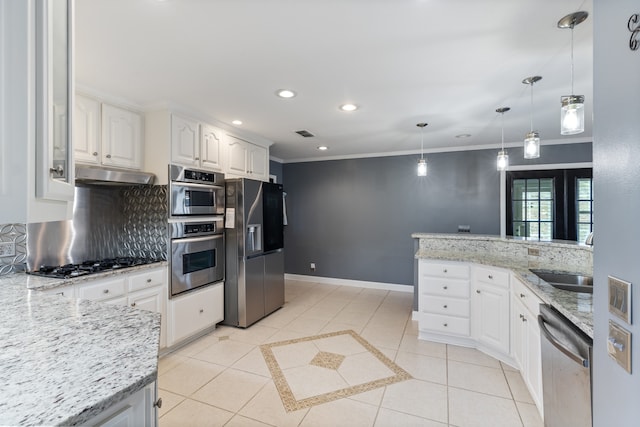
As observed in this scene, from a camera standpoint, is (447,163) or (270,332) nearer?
(270,332)

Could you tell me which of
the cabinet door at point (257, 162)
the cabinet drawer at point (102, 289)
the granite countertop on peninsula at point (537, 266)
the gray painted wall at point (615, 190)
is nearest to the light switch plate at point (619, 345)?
the gray painted wall at point (615, 190)

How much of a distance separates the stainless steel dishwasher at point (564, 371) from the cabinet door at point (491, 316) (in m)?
0.95

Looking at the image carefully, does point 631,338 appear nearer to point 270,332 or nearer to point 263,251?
point 270,332

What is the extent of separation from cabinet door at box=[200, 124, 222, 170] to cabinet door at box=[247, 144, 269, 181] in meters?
0.57

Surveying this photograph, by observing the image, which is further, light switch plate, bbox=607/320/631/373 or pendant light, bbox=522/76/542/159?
pendant light, bbox=522/76/542/159

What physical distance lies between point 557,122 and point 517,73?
1.75 m

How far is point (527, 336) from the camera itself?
84.6 inches

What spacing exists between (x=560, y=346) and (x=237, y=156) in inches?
138

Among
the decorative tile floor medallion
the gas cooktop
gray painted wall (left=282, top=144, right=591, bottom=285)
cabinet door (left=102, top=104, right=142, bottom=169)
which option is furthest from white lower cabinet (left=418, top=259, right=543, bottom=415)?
cabinet door (left=102, top=104, right=142, bottom=169)

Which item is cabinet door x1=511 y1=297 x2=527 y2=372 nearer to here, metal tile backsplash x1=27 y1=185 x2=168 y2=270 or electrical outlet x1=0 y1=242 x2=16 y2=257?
metal tile backsplash x1=27 y1=185 x2=168 y2=270

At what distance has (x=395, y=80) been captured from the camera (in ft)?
7.75

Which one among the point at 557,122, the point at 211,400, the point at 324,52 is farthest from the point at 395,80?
the point at 211,400

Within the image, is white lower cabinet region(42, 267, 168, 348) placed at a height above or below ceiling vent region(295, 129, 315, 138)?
below

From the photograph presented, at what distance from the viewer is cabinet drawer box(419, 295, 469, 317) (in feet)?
9.85
